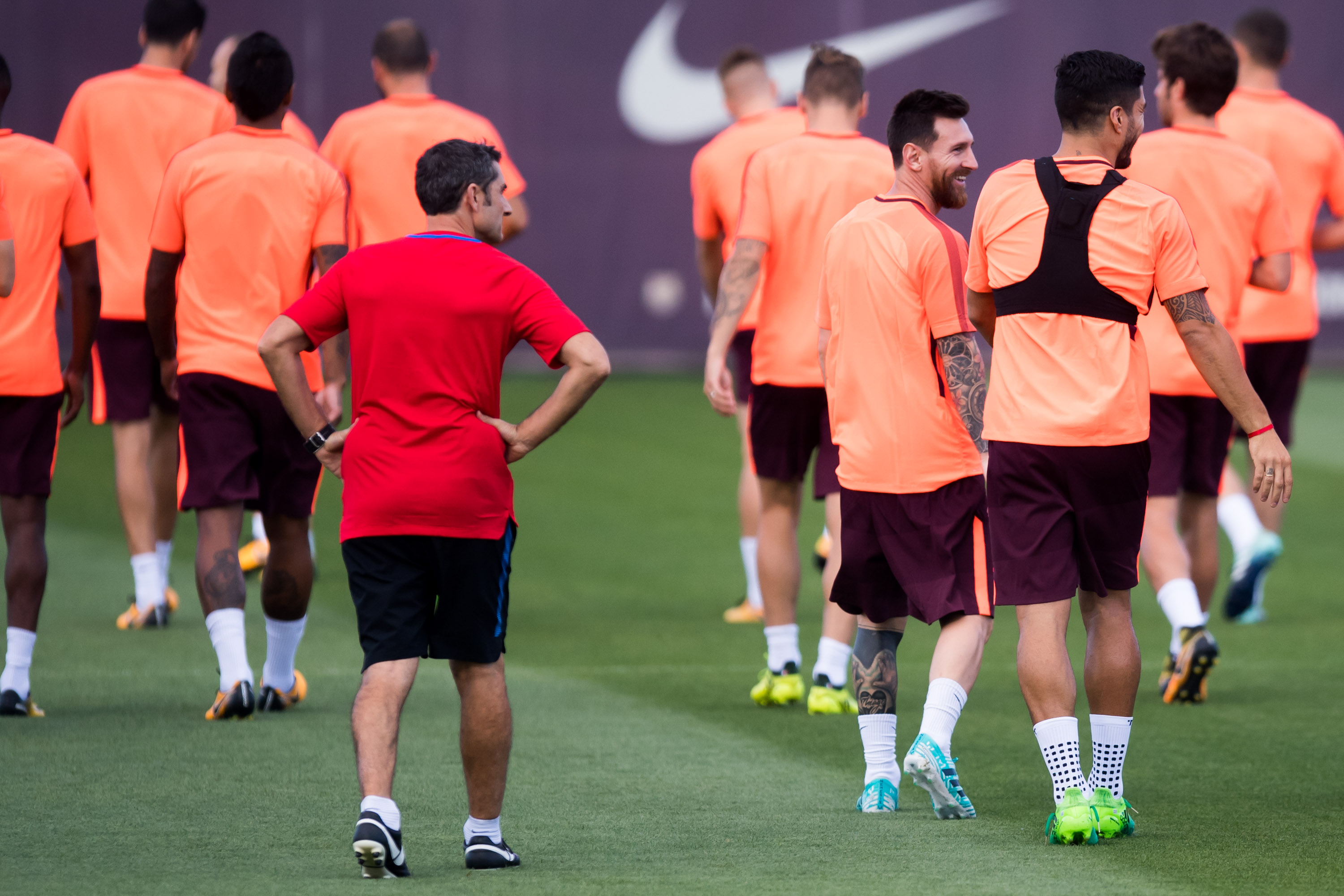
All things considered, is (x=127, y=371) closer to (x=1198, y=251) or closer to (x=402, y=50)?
Answer: (x=402, y=50)

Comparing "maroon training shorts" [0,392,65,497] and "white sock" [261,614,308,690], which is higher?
"maroon training shorts" [0,392,65,497]

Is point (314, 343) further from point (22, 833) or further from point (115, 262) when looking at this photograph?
point (115, 262)

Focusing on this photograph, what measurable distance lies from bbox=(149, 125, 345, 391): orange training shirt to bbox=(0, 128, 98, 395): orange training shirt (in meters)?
0.37

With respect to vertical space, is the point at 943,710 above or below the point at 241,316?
below

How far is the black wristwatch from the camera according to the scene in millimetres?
4895

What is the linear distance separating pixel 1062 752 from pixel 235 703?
3034 millimetres

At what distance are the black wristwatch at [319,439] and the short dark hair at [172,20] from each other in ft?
13.1

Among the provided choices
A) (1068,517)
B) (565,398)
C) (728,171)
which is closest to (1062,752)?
(1068,517)

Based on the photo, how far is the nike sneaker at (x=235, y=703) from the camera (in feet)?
21.9

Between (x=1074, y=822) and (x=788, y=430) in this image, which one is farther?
(x=788, y=430)

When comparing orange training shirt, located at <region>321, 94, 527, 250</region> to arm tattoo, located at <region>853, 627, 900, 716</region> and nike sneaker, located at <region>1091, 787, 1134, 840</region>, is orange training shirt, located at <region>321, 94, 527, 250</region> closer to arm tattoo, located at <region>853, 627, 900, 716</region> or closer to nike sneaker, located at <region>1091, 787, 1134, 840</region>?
arm tattoo, located at <region>853, 627, 900, 716</region>

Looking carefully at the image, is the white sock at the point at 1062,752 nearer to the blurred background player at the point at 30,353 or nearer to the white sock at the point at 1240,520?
the blurred background player at the point at 30,353

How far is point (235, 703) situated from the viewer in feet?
21.9

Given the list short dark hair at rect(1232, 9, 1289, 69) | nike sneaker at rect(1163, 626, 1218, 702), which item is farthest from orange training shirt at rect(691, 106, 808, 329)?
nike sneaker at rect(1163, 626, 1218, 702)
